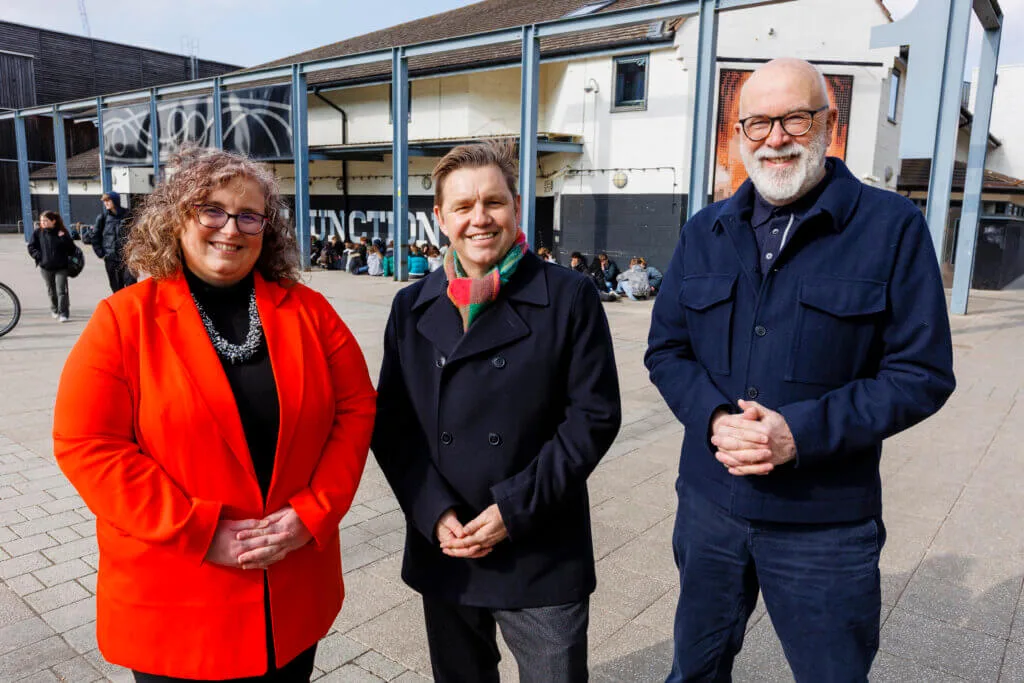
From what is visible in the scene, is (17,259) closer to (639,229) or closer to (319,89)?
(319,89)

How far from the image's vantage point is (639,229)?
1698 cm

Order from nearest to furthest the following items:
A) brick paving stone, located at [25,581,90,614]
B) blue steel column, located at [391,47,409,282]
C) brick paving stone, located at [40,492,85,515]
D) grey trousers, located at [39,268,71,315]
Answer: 1. brick paving stone, located at [25,581,90,614]
2. brick paving stone, located at [40,492,85,515]
3. grey trousers, located at [39,268,71,315]
4. blue steel column, located at [391,47,409,282]

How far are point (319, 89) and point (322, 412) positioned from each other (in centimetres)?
2331

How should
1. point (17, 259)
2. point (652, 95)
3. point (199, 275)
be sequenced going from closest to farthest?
point (199, 275), point (652, 95), point (17, 259)

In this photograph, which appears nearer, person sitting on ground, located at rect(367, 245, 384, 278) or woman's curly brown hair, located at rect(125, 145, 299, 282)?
woman's curly brown hair, located at rect(125, 145, 299, 282)

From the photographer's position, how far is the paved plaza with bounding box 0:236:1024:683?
2.77m

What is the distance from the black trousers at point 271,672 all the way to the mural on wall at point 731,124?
587 inches

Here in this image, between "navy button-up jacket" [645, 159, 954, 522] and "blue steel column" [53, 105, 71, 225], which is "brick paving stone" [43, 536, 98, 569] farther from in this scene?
"blue steel column" [53, 105, 71, 225]

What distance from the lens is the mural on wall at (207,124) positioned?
20.0 m

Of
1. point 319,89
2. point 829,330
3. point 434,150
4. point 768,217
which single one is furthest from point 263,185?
point 319,89

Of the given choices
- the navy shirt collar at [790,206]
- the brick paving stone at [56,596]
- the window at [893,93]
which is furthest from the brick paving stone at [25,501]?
the window at [893,93]

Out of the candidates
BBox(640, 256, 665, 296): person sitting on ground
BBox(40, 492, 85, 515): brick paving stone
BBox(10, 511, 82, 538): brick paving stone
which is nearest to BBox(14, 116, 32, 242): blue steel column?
BBox(640, 256, 665, 296): person sitting on ground

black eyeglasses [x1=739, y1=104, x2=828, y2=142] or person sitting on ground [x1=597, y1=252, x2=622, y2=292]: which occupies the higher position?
black eyeglasses [x1=739, y1=104, x2=828, y2=142]

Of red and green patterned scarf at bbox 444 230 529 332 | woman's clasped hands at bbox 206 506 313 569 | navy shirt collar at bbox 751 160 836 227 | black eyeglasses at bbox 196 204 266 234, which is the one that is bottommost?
woman's clasped hands at bbox 206 506 313 569
